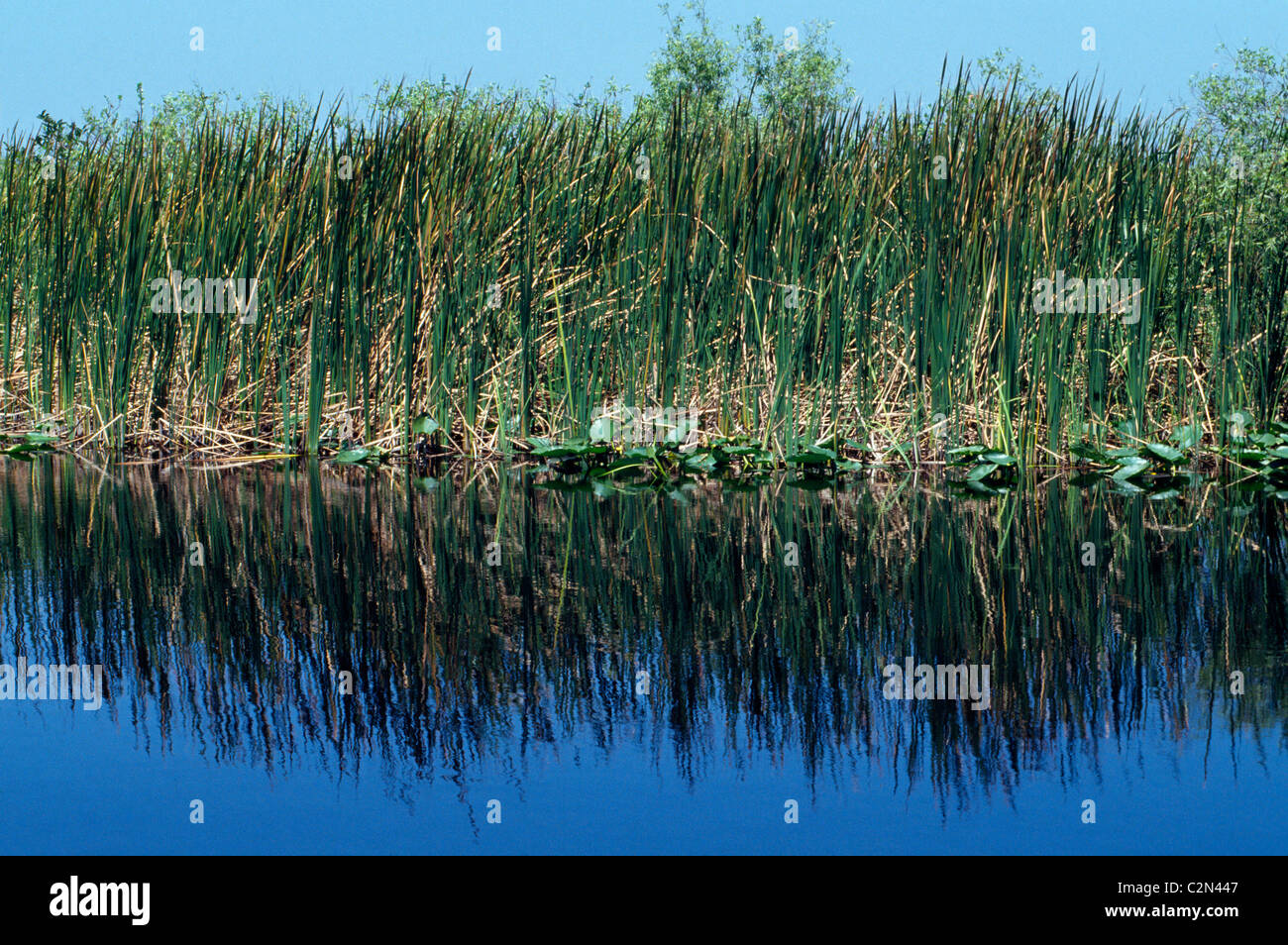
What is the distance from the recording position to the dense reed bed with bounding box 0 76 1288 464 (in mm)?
8039

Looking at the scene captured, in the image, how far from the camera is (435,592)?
15.6 ft

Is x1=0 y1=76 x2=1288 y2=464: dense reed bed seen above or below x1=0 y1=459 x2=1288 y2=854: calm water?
above

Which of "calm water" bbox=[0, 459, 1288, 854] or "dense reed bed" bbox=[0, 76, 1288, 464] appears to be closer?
"calm water" bbox=[0, 459, 1288, 854]

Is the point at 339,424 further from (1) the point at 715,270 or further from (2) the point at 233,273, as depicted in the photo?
(1) the point at 715,270

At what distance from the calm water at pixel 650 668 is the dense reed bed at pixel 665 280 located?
1.71 m

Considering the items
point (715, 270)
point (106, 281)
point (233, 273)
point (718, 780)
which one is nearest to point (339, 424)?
point (233, 273)

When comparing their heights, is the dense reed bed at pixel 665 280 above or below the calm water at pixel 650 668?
above

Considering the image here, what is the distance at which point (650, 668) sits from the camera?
3.73 meters

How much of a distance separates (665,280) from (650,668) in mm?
4672

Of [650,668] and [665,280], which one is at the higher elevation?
[665,280]

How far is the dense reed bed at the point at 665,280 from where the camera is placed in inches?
316

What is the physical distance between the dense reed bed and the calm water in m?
1.71

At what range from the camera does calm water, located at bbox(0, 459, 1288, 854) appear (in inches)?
107

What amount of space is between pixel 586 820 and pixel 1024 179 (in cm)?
647
